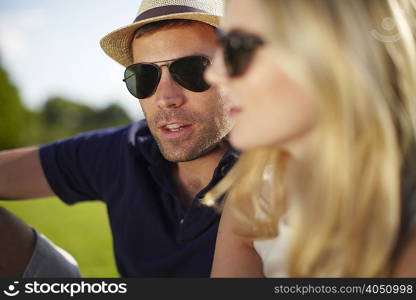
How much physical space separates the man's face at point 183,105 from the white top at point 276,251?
2.97 feet

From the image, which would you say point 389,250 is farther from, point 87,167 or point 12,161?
point 12,161

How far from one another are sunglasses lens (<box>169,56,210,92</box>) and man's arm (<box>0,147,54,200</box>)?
1.35 meters

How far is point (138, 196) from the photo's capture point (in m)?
2.89

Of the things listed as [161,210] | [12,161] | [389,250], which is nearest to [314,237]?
[389,250]

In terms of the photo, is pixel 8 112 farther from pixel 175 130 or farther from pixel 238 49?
pixel 238 49

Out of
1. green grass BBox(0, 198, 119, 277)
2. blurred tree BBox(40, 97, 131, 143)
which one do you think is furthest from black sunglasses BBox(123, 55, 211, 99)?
blurred tree BBox(40, 97, 131, 143)

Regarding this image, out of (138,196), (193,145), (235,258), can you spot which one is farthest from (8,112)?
(235,258)

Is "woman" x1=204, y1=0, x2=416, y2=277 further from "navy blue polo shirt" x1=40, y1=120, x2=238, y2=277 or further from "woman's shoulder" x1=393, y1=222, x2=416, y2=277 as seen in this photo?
"navy blue polo shirt" x1=40, y1=120, x2=238, y2=277

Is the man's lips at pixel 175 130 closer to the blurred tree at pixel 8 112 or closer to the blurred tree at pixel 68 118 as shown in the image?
the blurred tree at pixel 8 112

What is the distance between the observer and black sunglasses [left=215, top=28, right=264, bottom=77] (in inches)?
60.2

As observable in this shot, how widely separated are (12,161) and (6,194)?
25cm

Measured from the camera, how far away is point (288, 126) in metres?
1.53

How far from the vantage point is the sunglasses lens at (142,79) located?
271cm

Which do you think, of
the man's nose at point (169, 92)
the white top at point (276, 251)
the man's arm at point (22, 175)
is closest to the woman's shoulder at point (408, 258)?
the white top at point (276, 251)
